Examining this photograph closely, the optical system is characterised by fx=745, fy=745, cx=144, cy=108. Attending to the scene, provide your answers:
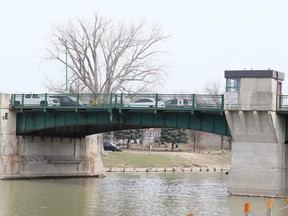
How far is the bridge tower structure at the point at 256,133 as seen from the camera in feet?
171

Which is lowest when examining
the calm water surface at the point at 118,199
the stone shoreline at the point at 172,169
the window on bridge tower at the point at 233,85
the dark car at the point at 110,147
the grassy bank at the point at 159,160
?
the stone shoreline at the point at 172,169

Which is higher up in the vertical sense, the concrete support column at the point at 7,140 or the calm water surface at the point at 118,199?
the concrete support column at the point at 7,140

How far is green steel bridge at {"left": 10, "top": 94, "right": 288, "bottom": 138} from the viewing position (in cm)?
5641

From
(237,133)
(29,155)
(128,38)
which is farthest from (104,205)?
(128,38)

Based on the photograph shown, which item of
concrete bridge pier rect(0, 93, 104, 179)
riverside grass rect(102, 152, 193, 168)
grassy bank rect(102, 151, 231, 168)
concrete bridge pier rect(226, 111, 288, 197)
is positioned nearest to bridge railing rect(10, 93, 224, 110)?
concrete bridge pier rect(226, 111, 288, 197)

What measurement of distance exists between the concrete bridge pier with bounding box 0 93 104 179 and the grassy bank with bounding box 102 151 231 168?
11928mm

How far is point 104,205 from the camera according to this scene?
46.8 meters

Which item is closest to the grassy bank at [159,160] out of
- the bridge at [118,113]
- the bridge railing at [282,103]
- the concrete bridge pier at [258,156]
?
the bridge at [118,113]

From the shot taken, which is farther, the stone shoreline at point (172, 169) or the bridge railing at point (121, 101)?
the stone shoreline at point (172, 169)

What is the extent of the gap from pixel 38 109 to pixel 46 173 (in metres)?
8.12

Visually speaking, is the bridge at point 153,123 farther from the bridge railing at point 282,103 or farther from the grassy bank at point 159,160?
the grassy bank at point 159,160

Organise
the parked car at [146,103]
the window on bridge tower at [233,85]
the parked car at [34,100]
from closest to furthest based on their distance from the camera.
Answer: the window on bridge tower at [233,85], the parked car at [146,103], the parked car at [34,100]

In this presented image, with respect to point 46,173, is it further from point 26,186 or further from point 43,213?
point 43,213

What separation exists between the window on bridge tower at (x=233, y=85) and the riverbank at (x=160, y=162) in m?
34.1
